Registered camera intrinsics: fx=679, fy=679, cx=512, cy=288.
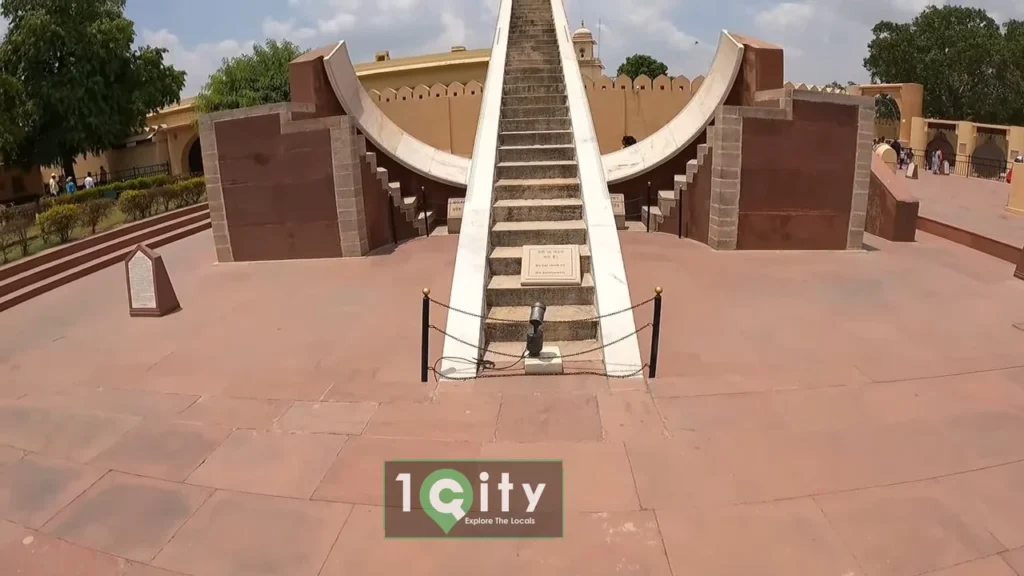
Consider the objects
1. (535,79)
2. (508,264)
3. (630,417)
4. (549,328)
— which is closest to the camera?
(630,417)

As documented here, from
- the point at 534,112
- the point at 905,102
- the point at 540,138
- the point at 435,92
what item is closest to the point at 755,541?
the point at 540,138

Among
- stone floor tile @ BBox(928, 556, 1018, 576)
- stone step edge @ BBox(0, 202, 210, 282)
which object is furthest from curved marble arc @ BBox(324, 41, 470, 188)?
stone floor tile @ BBox(928, 556, 1018, 576)

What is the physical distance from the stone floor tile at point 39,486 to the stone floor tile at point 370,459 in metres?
1.43

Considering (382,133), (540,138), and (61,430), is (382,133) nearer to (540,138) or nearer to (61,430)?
(540,138)

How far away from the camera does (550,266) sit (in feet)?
20.6

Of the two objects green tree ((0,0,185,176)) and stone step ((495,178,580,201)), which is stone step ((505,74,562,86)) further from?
green tree ((0,0,185,176))

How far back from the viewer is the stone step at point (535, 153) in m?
8.77

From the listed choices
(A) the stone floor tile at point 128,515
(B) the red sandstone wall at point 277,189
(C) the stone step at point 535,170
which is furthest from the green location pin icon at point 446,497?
(B) the red sandstone wall at point 277,189

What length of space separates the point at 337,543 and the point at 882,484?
285 centimetres

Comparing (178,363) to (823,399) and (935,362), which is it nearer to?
(823,399)

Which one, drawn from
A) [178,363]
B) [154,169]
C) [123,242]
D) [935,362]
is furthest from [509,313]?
[154,169]

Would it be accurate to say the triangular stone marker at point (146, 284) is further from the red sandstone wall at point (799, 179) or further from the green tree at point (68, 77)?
the green tree at point (68, 77)

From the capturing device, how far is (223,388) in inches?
203

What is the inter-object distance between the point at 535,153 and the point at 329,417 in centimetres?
527
